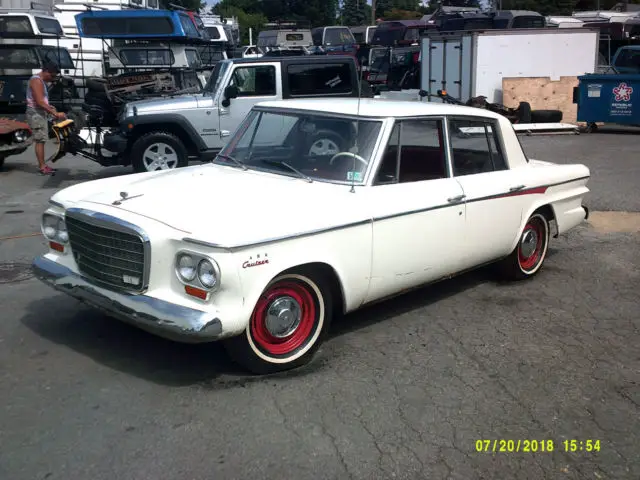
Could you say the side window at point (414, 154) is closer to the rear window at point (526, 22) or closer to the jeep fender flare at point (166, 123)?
the jeep fender flare at point (166, 123)

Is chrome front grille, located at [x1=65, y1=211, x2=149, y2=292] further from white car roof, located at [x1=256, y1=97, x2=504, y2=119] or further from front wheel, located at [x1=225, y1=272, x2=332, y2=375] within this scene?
white car roof, located at [x1=256, y1=97, x2=504, y2=119]

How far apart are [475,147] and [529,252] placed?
1.23 m

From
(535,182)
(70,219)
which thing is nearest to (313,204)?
(70,219)

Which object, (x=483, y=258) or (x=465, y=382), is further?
(x=483, y=258)

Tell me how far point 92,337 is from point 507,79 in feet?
51.5

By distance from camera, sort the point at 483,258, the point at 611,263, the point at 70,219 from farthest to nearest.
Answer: the point at 611,263 < the point at 483,258 < the point at 70,219

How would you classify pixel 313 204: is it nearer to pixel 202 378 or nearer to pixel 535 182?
pixel 202 378

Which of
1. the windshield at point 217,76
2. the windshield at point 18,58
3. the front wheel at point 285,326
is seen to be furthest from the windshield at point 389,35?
the front wheel at point 285,326

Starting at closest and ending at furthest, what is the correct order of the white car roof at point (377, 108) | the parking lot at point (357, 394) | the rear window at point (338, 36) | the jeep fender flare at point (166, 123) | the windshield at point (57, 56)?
the parking lot at point (357, 394) → the white car roof at point (377, 108) → the jeep fender flare at point (166, 123) → the windshield at point (57, 56) → the rear window at point (338, 36)

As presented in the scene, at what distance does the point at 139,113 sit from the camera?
10641 millimetres

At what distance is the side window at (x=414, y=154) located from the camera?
504 cm

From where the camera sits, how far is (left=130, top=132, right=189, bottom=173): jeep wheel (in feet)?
35.0

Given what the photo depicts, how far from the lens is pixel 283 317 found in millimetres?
4359
